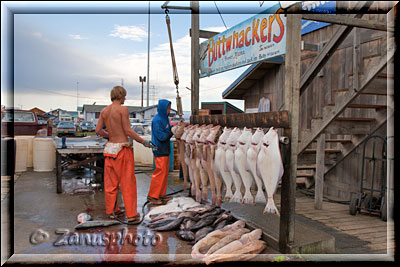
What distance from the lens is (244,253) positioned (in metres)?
3.71

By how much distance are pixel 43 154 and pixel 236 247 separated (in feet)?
26.2

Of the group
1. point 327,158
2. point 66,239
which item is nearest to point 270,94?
point 327,158

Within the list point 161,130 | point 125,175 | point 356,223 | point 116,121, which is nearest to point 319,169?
point 356,223

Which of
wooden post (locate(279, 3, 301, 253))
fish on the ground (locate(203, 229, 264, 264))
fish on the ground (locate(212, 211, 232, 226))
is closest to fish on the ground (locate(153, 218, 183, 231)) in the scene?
fish on the ground (locate(212, 211, 232, 226))

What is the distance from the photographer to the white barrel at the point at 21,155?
9.74 m

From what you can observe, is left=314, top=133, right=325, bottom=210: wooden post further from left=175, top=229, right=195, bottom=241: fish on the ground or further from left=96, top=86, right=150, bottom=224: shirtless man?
left=96, top=86, right=150, bottom=224: shirtless man

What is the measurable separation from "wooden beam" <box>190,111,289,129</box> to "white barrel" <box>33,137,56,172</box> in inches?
239

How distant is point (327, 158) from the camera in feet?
24.9

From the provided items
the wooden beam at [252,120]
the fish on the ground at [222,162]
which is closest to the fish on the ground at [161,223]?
the fish on the ground at [222,162]

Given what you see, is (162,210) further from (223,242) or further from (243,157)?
(243,157)

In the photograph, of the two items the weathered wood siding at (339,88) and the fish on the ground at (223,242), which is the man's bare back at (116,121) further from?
the weathered wood siding at (339,88)

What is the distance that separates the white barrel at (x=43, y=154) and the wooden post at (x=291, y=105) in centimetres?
810

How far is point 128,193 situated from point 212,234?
1.62 m

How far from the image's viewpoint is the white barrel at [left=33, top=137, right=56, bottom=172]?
9.53m
